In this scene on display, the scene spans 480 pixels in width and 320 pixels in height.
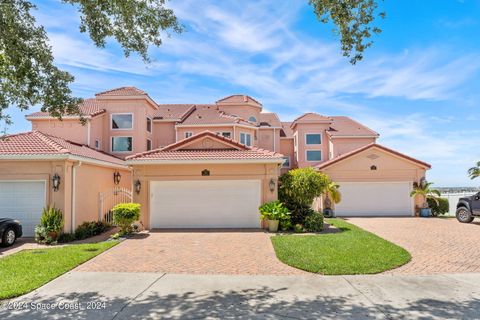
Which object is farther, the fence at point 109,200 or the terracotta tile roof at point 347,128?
the terracotta tile roof at point 347,128

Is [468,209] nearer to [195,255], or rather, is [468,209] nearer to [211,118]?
[195,255]

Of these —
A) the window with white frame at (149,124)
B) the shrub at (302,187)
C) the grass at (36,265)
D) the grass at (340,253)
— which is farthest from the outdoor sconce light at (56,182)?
the window with white frame at (149,124)

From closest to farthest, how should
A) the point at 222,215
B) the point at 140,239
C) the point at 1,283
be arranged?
1. the point at 1,283
2. the point at 140,239
3. the point at 222,215

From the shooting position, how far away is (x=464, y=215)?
716 inches

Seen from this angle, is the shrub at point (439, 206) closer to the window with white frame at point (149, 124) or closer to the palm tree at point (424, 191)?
the palm tree at point (424, 191)

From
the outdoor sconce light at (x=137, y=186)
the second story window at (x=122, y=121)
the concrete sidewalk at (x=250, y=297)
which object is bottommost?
the concrete sidewalk at (x=250, y=297)

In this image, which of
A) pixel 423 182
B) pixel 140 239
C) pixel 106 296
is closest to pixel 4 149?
pixel 140 239

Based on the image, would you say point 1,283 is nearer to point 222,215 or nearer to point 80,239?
point 80,239

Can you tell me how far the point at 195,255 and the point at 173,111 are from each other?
24042 millimetres

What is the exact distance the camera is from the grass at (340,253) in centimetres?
866

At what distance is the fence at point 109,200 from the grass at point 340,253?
370 inches

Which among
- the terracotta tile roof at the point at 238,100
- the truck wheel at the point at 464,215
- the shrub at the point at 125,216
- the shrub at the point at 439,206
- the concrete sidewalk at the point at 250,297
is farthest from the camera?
the terracotta tile roof at the point at 238,100

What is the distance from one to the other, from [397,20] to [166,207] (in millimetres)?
12029

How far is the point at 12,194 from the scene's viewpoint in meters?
13.9
